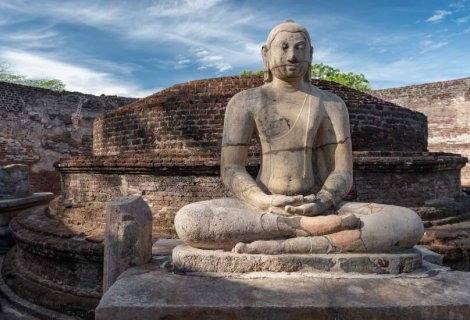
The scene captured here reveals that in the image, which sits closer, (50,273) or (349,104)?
(50,273)

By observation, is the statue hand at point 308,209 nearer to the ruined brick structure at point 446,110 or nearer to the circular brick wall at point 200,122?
the circular brick wall at point 200,122

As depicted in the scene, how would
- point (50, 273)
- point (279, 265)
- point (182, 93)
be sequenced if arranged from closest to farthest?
point (279, 265) → point (50, 273) → point (182, 93)

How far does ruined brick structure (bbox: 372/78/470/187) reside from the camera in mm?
14117

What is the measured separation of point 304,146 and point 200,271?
1.21m

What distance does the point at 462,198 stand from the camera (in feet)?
21.8

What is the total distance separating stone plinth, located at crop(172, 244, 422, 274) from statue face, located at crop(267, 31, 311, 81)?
53.9 inches

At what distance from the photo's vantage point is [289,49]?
9.24 ft

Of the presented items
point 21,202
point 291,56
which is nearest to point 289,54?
point 291,56

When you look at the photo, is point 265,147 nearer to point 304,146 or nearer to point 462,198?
point 304,146

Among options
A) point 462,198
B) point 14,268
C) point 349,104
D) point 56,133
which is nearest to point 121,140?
point 14,268

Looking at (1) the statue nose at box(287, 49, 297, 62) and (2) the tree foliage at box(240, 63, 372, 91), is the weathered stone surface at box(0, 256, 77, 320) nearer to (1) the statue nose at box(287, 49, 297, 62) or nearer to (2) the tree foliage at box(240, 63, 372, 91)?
(1) the statue nose at box(287, 49, 297, 62)

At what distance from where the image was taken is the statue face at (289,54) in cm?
281

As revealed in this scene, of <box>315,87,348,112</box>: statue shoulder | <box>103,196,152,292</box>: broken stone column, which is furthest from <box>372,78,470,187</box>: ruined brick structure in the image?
<box>103,196,152,292</box>: broken stone column

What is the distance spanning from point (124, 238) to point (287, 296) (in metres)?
1.22
